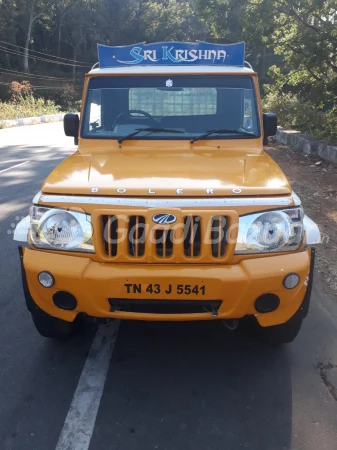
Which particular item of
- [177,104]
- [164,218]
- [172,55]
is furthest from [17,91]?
[164,218]

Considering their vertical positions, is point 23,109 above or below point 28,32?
below

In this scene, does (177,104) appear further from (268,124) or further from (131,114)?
(268,124)

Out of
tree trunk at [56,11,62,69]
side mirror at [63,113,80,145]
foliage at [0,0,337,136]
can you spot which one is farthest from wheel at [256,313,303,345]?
tree trunk at [56,11,62,69]

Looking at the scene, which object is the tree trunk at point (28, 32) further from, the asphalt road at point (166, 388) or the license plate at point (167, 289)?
the license plate at point (167, 289)

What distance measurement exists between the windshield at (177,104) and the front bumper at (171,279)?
1.69m

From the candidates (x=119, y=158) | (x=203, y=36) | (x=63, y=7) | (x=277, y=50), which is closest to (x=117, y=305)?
(x=119, y=158)

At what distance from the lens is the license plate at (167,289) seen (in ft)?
9.08

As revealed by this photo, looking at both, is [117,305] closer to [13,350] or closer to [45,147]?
[13,350]

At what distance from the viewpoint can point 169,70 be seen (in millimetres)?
4293

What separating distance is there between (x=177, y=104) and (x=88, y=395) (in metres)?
2.65

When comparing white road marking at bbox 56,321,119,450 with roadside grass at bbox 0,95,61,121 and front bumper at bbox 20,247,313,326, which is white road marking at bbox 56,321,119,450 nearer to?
front bumper at bbox 20,247,313,326

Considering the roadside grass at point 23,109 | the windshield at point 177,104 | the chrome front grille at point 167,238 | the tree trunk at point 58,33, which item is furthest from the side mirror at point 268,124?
the tree trunk at point 58,33

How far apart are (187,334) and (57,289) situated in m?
1.22

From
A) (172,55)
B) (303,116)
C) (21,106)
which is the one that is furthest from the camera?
(21,106)
